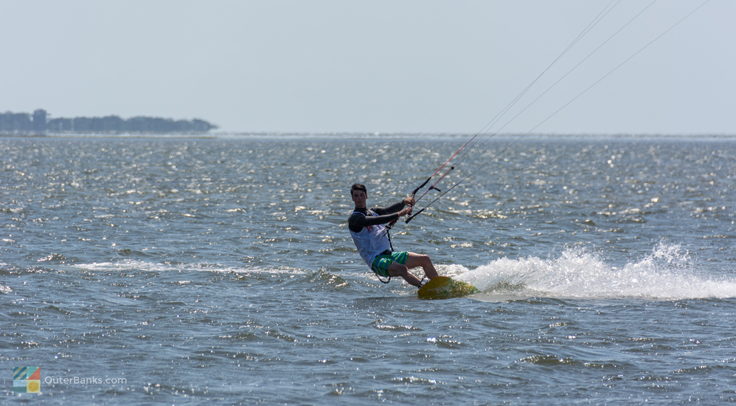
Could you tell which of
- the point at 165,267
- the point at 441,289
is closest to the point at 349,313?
the point at 441,289

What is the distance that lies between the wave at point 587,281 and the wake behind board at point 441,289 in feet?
1.90

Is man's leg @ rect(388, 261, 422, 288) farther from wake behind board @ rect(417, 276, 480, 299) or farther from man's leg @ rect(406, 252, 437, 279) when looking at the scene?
wake behind board @ rect(417, 276, 480, 299)

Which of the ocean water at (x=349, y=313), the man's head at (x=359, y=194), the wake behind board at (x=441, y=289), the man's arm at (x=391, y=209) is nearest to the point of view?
the ocean water at (x=349, y=313)

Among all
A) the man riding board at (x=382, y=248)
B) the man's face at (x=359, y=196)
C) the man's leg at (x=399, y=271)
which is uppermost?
the man's face at (x=359, y=196)

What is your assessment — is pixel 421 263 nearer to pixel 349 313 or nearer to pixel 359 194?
pixel 359 194

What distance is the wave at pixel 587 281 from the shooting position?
1429 cm

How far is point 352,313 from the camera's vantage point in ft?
41.3

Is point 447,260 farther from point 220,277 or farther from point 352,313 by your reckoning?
point 352,313

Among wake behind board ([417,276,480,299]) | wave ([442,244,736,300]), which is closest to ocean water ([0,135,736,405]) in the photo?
wave ([442,244,736,300])

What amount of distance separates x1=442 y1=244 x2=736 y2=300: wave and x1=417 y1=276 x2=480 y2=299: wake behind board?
0.58 m

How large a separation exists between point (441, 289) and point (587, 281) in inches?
100

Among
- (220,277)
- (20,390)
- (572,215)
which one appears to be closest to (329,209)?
(572,215)

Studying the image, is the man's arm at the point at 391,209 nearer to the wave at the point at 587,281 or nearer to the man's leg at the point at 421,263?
the man's leg at the point at 421,263

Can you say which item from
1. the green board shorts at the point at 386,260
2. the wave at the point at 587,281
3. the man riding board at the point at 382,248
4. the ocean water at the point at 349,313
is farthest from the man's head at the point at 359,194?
the wave at the point at 587,281
